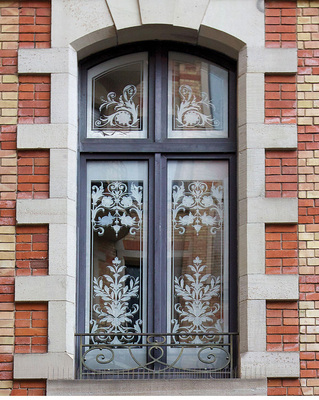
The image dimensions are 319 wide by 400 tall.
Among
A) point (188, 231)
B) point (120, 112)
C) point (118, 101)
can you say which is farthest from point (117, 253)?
point (118, 101)

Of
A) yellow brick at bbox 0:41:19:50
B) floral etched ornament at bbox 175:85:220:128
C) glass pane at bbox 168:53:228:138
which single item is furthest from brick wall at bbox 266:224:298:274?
yellow brick at bbox 0:41:19:50

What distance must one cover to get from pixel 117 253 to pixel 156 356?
0.99m

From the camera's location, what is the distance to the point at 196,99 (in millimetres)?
9117

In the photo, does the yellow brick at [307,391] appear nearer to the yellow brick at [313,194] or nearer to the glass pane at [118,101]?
the yellow brick at [313,194]

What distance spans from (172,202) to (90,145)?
3.01 feet

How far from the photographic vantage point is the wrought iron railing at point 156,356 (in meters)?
8.52

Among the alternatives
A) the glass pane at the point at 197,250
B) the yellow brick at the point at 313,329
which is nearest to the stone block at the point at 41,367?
the glass pane at the point at 197,250

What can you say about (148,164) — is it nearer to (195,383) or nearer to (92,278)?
(92,278)

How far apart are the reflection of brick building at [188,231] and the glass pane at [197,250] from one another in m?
0.06

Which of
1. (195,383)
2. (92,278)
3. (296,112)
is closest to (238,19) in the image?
(296,112)

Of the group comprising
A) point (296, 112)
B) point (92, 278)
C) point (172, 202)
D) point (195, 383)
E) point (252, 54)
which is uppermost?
point (252, 54)

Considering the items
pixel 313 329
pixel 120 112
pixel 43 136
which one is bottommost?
pixel 313 329

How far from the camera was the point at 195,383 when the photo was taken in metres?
8.28

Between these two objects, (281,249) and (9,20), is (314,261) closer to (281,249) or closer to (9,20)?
(281,249)
